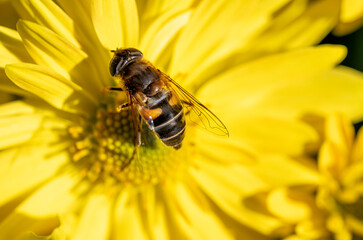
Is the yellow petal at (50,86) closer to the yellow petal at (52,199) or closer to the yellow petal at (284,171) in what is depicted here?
the yellow petal at (52,199)

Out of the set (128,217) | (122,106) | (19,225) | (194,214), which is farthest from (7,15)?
(194,214)

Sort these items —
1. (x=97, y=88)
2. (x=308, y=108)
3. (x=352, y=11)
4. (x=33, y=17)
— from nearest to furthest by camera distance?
1. (x=33, y=17)
2. (x=352, y=11)
3. (x=97, y=88)
4. (x=308, y=108)

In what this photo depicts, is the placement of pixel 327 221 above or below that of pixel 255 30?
below

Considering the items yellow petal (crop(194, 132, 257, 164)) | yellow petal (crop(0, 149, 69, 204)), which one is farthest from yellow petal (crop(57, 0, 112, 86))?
yellow petal (crop(194, 132, 257, 164))

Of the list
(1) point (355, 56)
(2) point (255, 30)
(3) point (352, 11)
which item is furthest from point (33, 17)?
(1) point (355, 56)

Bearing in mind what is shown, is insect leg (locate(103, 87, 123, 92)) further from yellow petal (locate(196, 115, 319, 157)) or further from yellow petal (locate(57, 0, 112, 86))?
yellow petal (locate(196, 115, 319, 157))

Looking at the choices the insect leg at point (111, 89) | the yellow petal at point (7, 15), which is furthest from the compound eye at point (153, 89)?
the yellow petal at point (7, 15)

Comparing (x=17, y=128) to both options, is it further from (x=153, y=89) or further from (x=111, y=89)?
(x=153, y=89)

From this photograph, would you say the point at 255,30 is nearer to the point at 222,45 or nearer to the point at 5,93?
the point at 222,45
